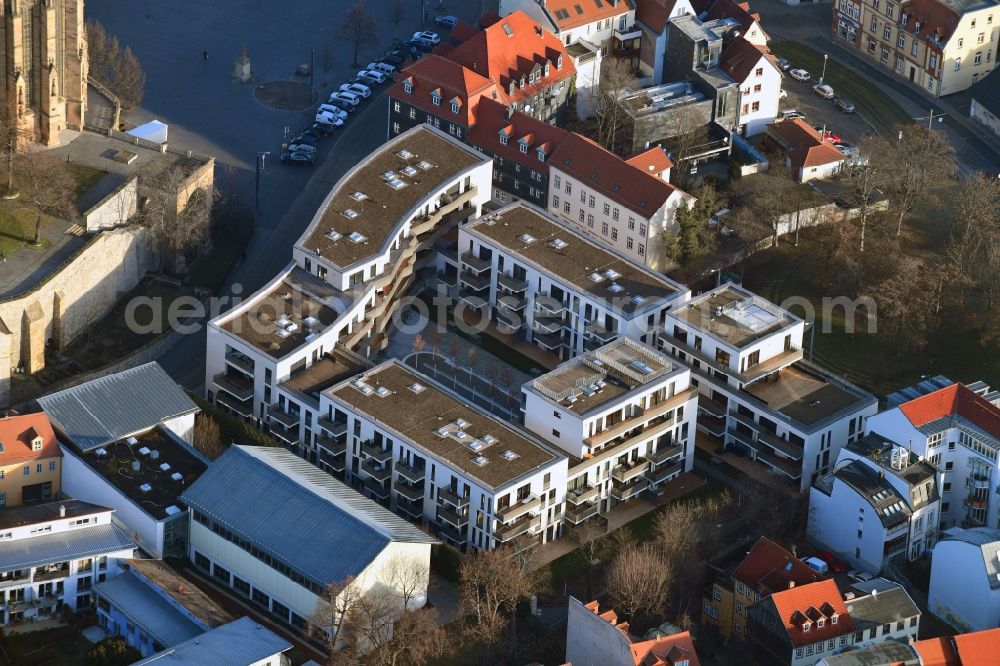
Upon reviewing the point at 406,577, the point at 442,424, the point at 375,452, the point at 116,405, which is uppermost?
the point at 442,424

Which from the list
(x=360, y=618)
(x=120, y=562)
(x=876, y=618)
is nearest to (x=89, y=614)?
(x=120, y=562)

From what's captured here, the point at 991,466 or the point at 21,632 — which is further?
the point at 991,466

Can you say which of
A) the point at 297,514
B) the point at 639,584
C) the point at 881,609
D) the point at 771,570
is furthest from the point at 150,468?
the point at 881,609

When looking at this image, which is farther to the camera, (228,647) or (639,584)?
(639,584)

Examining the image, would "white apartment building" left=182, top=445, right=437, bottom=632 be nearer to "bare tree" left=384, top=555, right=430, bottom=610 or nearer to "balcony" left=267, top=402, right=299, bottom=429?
"bare tree" left=384, top=555, right=430, bottom=610

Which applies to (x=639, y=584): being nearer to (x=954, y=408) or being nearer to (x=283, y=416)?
(x=954, y=408)

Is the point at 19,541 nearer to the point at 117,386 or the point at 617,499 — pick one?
the point at 117,386
